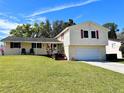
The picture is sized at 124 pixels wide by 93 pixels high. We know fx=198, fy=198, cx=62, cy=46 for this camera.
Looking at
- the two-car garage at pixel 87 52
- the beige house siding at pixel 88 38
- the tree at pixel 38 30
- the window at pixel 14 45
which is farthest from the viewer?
the tree at pixel 38 30

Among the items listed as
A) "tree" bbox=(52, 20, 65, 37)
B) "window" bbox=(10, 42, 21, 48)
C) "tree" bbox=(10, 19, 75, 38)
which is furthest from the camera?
"tree" bbox=(52, 20, 65, 37)

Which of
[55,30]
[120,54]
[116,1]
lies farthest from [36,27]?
[116,1]

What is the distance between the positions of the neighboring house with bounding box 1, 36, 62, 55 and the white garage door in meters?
5.50

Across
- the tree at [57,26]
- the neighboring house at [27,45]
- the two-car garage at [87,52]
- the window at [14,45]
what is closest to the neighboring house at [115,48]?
the two-car garage at [87,52]

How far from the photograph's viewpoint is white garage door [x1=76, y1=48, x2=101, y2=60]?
2842 cm

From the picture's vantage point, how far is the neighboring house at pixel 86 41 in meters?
27.7

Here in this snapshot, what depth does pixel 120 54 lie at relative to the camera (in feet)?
109

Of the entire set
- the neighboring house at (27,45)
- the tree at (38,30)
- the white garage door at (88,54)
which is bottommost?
the white garage door at (88,54)

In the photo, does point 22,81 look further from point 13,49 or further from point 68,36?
point 13,49

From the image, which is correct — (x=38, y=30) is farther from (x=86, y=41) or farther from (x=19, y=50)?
(x=86, y=41)

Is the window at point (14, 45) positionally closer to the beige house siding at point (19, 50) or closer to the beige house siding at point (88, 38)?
the beige house siding at point (19, 50)

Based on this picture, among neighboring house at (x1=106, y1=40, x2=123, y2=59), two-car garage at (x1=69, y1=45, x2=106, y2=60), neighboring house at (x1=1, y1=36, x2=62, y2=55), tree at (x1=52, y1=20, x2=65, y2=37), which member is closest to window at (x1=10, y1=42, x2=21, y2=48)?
neighboring house at (x1=1, y1=36, x2=62, y2=55)

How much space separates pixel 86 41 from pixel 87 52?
1.73m

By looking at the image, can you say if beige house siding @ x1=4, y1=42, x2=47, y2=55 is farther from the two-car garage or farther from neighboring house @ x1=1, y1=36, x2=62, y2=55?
the two-car garage
